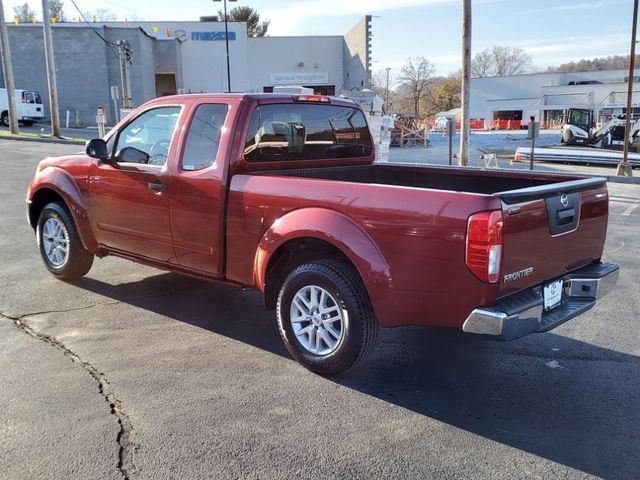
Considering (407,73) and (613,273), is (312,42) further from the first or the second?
(613,273)

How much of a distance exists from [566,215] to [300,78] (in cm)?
5410

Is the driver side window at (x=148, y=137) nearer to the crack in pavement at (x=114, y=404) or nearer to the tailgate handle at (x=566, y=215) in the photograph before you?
the crack in pavement at (x=114, y=404)

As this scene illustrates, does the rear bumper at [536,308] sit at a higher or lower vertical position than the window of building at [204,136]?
lower

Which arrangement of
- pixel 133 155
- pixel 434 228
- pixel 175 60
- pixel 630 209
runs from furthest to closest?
pixel 175 60 → pixel 630 209 → pixel 133 155 → pixel 434 228

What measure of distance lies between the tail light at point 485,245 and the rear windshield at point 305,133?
2.10 meters

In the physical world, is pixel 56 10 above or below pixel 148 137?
above

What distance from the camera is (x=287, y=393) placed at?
13.1 ft

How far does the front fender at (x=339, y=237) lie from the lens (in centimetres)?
384

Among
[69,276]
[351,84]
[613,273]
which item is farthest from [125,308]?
[351,84]

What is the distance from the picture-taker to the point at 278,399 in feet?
12.8

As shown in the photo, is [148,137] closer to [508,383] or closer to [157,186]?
[157,186]

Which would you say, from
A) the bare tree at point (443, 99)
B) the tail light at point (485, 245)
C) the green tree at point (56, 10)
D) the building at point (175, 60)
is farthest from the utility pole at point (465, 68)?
the bare tree at point (443, 99)

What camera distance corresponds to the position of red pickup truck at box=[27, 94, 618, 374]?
11.6 feet

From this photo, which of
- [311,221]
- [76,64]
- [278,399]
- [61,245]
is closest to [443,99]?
[76,64]
